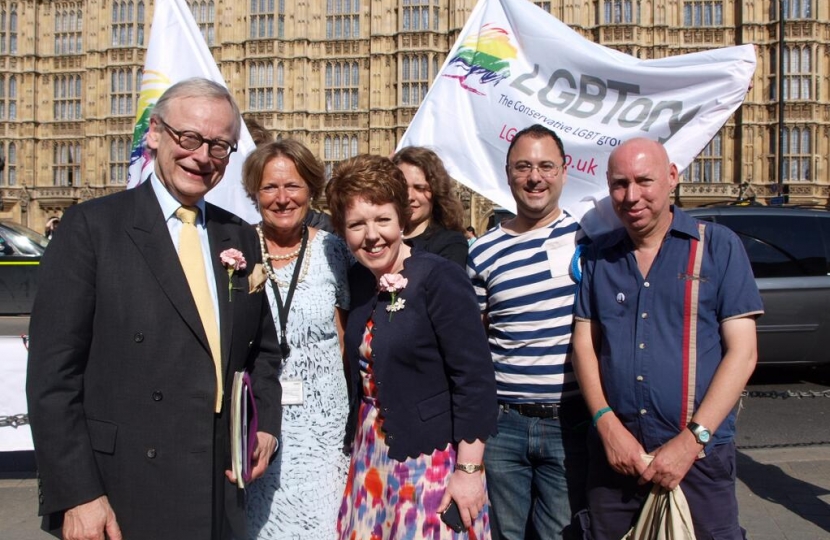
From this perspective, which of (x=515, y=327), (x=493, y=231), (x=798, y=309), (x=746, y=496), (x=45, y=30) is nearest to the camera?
(x=515, y=327)

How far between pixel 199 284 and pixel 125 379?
1.20ft

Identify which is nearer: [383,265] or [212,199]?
[383,265]

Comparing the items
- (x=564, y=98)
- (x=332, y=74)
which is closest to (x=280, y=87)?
(x=332, y=74)

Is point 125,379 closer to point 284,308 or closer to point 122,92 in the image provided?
point 284,308

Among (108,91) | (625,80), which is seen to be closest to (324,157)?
(108,91)

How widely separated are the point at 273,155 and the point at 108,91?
30.4 meters

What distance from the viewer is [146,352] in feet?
6.73

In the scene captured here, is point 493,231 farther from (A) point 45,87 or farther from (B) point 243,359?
(A) point 45,87

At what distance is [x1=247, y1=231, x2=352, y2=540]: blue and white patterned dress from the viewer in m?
2.73

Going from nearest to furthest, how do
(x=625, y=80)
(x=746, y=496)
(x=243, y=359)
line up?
(x=243, y=359), (x=625, y=80), (x=746, y=496)

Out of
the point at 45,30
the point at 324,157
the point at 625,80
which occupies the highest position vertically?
the point at 45,30

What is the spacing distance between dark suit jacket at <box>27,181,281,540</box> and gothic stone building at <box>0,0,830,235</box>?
25.0 m

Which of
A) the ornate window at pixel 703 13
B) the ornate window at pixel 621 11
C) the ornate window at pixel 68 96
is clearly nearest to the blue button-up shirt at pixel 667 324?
the ornate window at pixel 621 11

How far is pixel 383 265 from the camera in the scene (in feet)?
8.19
